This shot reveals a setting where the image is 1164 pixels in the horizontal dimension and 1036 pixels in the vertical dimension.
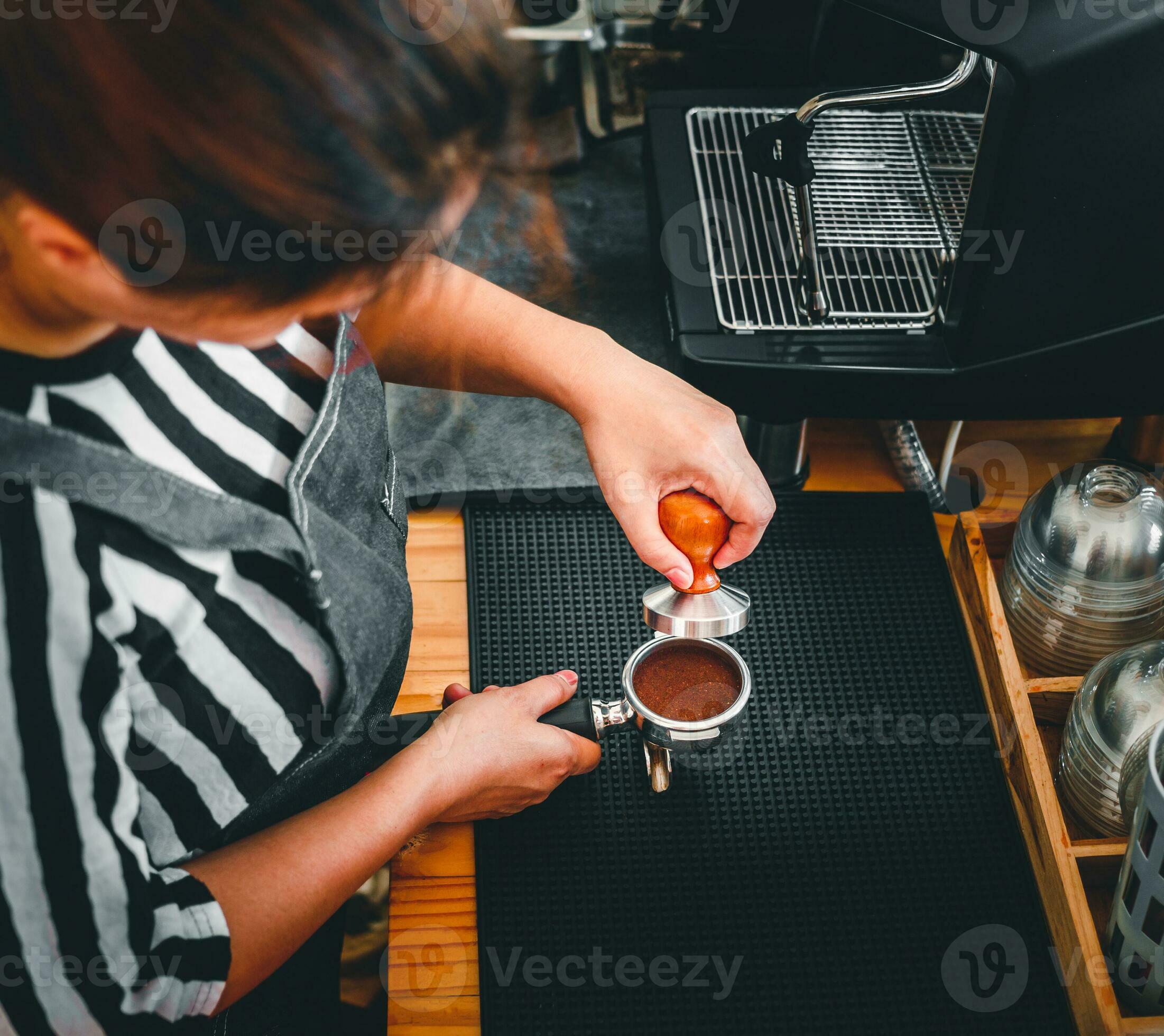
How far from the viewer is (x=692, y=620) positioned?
77cm

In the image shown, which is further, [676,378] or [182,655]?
[676,378]

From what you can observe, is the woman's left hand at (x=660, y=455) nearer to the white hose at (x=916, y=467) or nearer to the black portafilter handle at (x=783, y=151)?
the black portafilter handle at (x=783, y=151)

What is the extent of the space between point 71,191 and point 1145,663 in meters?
0.75

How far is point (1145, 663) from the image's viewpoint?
73 cm

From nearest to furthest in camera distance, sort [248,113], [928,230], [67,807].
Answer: [248,113], [67,807], [928,230]

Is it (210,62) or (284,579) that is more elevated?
(210,62)

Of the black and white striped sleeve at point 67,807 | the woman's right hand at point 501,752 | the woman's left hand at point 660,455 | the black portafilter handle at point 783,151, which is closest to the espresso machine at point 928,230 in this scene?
the black portafilter handle at point 783,151

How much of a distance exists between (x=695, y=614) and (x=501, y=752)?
0.62 ft

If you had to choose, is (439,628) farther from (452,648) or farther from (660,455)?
(660,455)

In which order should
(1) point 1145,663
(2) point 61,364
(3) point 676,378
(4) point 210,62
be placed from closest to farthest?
(4) point 210,62 → (2) point 61,364 → (1) point 1145,663 → (3) point 676,378

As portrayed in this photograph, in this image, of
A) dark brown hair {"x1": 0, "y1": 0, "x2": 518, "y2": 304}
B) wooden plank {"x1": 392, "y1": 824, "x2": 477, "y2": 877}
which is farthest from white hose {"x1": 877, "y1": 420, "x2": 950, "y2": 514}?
dark brown hair {"x1": 0, "y1": 0, "x2": 518, "y2": 304}

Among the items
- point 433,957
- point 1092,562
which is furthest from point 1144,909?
point 433,957

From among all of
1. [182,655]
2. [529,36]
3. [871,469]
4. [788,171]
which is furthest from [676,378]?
[529,36]

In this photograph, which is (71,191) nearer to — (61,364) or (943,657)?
(61,364)
